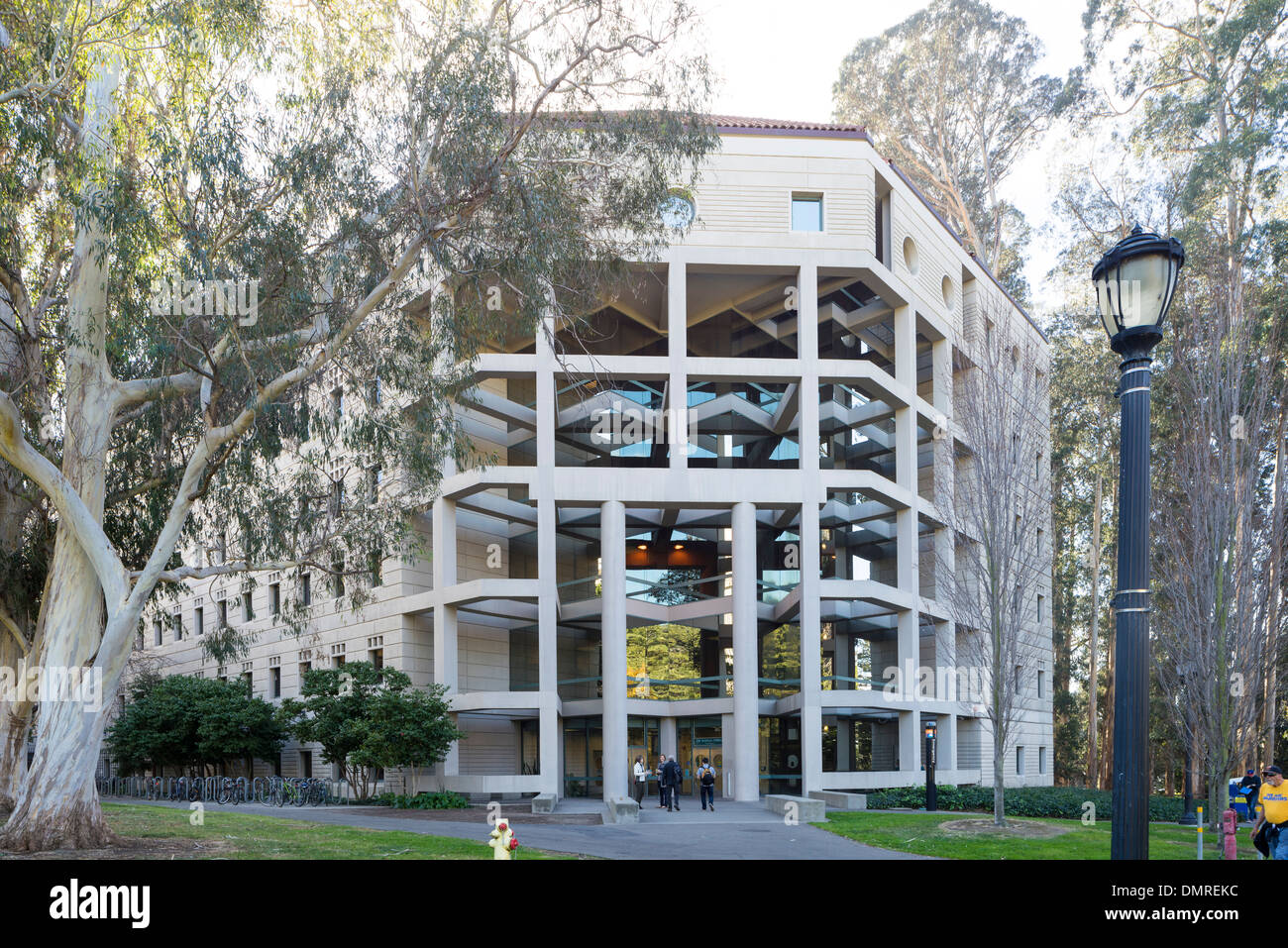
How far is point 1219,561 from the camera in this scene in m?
19.3

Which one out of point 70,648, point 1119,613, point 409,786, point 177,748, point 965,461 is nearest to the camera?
point 1119,613

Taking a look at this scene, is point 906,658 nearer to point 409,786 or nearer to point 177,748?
point 409,786

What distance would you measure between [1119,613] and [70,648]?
1563 centimetres

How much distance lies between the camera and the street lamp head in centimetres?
592

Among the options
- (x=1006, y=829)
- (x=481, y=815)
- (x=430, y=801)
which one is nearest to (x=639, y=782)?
(x=430, y=801)

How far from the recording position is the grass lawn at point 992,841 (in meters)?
16.3

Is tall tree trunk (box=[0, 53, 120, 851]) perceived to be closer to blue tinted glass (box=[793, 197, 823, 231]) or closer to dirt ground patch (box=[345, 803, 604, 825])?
dirt ground patch (box=[345, 803, 604, 825])

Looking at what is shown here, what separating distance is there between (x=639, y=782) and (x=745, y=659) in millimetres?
4812

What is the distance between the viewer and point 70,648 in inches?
624

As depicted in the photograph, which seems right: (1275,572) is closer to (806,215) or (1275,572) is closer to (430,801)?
(806,215)

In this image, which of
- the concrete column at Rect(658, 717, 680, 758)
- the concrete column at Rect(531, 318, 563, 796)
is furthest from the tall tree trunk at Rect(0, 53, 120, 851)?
the concrete column at Rect(658, 717, 680, 758)

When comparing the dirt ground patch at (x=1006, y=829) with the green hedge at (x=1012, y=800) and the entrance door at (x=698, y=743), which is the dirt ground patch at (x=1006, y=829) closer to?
the green hedge at (x=1012, y=800)

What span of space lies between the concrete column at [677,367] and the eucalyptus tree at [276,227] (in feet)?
37.9
